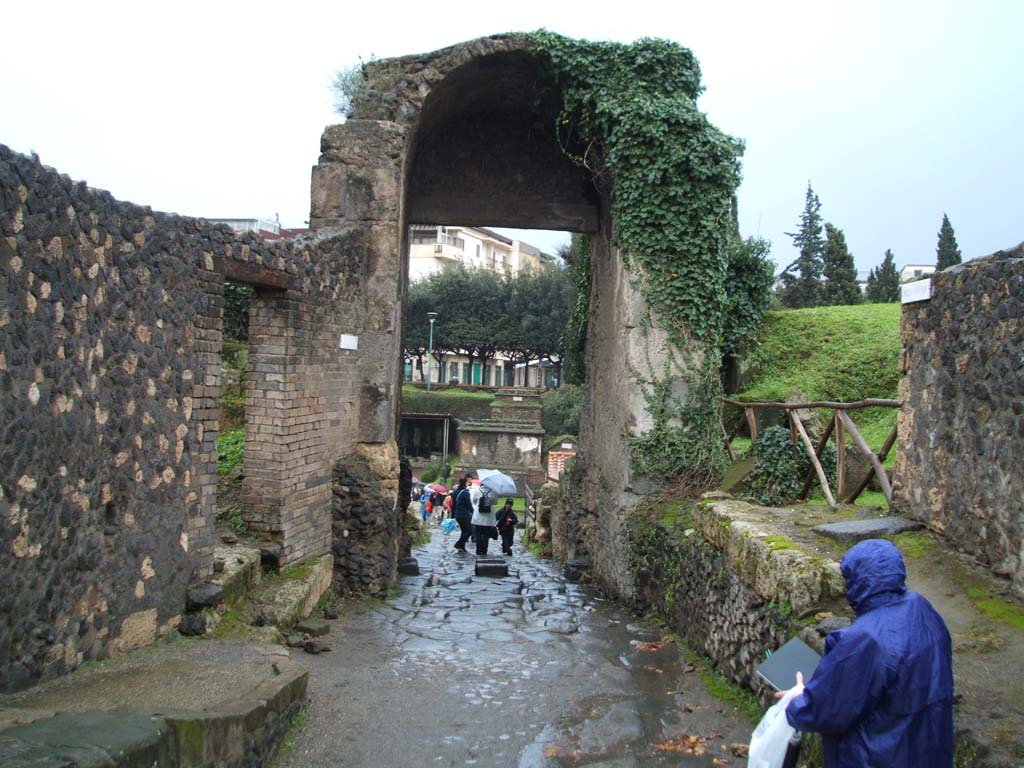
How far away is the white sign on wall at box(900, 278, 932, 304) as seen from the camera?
5.97m

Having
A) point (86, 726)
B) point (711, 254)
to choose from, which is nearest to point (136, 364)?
point (86, 726)

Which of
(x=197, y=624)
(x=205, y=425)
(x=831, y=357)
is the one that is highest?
(x=831, y=357)

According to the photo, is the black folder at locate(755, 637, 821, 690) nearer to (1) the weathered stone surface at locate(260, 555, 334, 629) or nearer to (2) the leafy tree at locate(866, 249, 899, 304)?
(1) the weathered stone surface at locate(260, 555, 334, 629)

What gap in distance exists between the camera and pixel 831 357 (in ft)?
43.7

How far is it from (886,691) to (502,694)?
151 inches

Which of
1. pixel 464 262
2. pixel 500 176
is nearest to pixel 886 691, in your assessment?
pixel 500 176

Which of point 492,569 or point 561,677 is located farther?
point 492,569

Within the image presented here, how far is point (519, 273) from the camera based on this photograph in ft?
157

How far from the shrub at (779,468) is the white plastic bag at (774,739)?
17.5ft

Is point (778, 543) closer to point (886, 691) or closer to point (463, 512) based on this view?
point (886, 691)

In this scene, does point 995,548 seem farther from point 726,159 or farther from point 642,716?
point 726,159

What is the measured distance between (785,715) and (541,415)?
35.9m

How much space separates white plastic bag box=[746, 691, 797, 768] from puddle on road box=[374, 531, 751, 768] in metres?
1.85

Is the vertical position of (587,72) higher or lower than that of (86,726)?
higher
